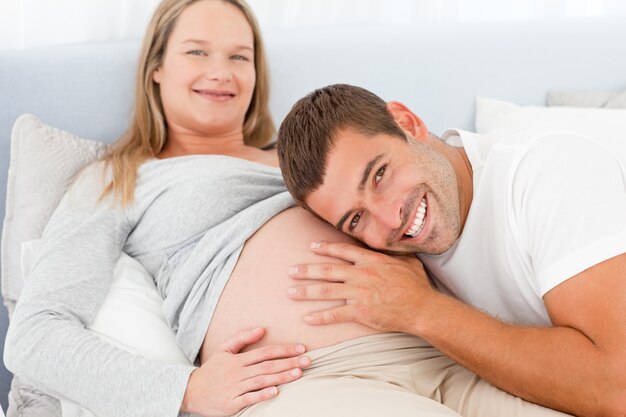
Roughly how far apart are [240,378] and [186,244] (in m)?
0.42

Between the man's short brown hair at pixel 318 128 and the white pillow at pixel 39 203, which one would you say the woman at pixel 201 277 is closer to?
the white pillow at pixel 39 203

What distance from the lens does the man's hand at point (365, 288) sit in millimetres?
1287

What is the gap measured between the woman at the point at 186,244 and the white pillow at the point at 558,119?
0.54 m

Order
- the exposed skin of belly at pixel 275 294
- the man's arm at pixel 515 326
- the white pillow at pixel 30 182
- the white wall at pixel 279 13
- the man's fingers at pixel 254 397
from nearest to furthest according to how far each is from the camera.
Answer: the man's arm at pixel 515 326 → the man's fingers at pixel 254 397 → the exposed skin of belly at pixel 275 294 → the white pillow at pixel 30 182 → the white wall at pixel 279 13

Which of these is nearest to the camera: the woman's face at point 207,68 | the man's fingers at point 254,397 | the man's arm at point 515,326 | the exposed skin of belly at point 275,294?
the man's arm at point 515,326

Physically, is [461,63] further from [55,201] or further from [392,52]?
[55,201]

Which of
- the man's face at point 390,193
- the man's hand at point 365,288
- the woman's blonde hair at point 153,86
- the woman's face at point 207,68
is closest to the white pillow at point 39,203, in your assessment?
the woman's blonde hair at point 153,86

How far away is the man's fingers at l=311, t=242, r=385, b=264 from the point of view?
4.45 feet

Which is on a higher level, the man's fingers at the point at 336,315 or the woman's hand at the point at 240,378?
the man's fingers at the point at 336,315

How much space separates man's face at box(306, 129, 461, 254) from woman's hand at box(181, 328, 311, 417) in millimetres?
266

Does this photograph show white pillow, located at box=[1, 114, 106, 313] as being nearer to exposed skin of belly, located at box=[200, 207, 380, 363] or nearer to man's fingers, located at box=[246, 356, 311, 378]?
exposed skin of belly, located at box=[200, 207, 380, 363]

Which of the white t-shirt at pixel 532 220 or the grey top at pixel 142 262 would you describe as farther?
the grey top at pixel 142 262

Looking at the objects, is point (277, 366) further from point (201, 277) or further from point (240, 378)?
point (201, 277)

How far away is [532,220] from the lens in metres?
1.19
